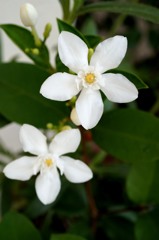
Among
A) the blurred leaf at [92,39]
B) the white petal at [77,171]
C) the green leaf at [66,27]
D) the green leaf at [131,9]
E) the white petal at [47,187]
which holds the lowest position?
the white petal at [47,187]

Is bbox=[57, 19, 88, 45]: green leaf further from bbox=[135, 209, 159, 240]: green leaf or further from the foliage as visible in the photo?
bbox=[135, 209, 159, 240]: green leaf

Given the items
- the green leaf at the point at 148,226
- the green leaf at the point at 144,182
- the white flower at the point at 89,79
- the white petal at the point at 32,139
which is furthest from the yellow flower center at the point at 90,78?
the green leaf at the point at 148,226

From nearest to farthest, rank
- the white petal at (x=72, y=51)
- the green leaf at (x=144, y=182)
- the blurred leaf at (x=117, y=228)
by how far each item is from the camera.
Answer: the white petal at (x=72, y=51)
the green leaf at (x=144, y=182)
the blurred leaf at (x=117, y=228)

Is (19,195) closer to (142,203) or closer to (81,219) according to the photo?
(81,219)

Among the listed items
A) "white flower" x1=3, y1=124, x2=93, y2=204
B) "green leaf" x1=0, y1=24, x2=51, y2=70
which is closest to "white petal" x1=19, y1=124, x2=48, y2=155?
"white flower" x1=3, y1=124, x2=93, y2=204

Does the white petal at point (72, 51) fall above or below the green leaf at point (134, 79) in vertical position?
above

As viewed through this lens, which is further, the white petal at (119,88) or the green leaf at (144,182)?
the green leaf at (144,182)

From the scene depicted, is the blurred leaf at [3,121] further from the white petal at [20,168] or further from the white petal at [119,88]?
the white petal at [119,88]
